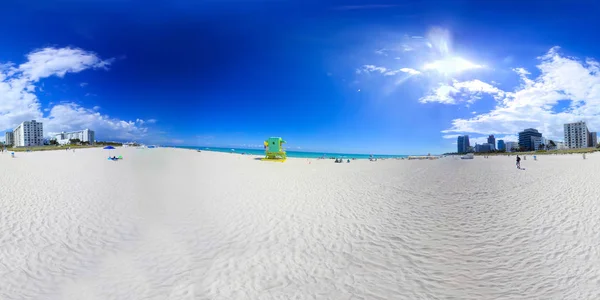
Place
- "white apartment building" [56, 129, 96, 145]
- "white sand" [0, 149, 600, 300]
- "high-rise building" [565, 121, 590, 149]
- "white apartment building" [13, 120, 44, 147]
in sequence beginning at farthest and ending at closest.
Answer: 1. "white apartment building" [56, 129, 96, 145]
2. "high-rise building" [565, 121, 590, 149]
3. "white apartment building" [13, 120, 44, 147]
4. "white sand" [0, 149, 600, 300]

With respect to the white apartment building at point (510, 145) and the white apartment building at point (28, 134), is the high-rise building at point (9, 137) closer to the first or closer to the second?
the white apartment building at point (28, 134)

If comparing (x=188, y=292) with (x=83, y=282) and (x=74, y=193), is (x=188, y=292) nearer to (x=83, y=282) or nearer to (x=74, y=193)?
(x=83, y=282)

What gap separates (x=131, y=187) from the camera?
13.1 metres

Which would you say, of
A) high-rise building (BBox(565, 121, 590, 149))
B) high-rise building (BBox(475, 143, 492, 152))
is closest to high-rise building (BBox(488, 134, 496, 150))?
high-rise building (BBox(475, 143, 492, 152))

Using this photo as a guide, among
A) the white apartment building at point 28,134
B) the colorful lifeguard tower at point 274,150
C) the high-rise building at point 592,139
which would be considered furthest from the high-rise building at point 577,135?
the white apartment building at point 28,134

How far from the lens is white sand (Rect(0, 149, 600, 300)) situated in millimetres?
4777

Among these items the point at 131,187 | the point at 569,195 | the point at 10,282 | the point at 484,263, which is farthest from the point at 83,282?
the point at 569,195

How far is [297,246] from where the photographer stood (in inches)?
249

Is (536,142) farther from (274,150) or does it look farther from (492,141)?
(274,150)

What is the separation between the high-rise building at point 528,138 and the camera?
3940 inches

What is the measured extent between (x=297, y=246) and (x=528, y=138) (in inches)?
4816

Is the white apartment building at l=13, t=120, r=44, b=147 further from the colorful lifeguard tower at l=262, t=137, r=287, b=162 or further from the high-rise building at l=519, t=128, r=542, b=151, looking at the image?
the high-rise building at l=519, t=128, r=542, b=151

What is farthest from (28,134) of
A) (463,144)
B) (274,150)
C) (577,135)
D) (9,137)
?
(577,135)

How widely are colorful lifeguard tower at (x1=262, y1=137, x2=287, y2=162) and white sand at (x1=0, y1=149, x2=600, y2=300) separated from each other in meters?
18.0
